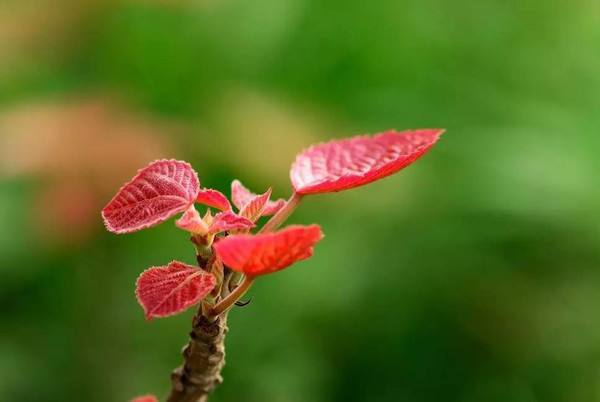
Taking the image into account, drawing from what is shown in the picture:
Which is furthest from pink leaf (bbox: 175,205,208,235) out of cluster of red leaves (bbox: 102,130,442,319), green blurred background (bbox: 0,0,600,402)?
green blurred background (bbox: 0,0,600,402)

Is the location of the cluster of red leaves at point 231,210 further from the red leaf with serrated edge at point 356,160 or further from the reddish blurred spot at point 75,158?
the reddish blurred spot at point 75,158

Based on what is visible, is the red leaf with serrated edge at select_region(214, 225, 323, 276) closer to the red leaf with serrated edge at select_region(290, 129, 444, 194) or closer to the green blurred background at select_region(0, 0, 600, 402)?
the red leaf with serrated edge at select_region(290, 129, 444, 194)

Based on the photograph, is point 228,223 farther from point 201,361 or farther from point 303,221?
point 303,221

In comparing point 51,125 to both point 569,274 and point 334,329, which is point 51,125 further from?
point 569,274

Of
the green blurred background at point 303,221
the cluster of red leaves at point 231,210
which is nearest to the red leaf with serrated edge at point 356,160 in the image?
the cluster of red leaves at point 231,210

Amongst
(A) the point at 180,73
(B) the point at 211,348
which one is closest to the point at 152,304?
(B) the point at 211,348
